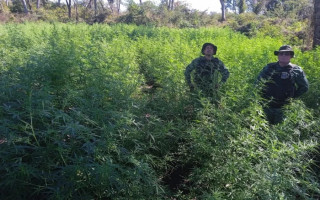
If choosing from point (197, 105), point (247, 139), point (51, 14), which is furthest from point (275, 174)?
point (51, 14)

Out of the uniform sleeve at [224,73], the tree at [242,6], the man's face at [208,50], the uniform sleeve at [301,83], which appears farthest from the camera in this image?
the tree at [242,6]

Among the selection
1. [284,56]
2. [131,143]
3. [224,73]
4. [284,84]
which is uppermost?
[284,56]

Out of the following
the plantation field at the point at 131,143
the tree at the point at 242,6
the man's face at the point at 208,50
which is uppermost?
the tree at the point at 242,6

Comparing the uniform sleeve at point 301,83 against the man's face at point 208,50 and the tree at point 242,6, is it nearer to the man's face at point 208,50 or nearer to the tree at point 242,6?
the man's face at point 208,50

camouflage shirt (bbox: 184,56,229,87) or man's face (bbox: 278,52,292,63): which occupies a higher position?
man's face (bbox: 278,52,292,63)

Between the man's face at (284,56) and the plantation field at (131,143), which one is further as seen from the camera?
the man's face at (284,56)

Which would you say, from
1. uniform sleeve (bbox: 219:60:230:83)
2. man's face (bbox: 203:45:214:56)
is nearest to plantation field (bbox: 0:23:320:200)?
uniform sleeve (bbox: 219:60:230:83)

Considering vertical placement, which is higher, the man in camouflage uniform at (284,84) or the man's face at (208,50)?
the man's face at (208,50)

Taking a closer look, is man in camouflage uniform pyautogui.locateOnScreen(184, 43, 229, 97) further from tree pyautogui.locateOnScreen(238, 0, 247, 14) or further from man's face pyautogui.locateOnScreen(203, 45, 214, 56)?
tree pyautogui.locateOnScreen(238, 0, 247, 14)

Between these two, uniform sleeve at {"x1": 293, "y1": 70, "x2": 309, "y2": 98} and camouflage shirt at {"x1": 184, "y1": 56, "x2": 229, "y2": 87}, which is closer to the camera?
uniform sleeve at {"x1": 293, "y1": 70, "x2": 309, "y2": 98}

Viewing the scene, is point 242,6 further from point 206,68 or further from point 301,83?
point 301,83

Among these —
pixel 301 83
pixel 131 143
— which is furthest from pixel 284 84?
pixel 131 143

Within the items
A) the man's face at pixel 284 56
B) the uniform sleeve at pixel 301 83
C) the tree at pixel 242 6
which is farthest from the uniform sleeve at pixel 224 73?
the tree at pixel 242 6

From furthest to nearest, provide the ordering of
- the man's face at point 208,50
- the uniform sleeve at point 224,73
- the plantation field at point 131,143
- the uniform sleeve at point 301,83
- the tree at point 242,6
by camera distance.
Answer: the tree at point 242,6, the man's face at point 208,50, the uniform sleeve at point 224,73, the uniform sleeve at point 301,83, the plantation field at point 131,143
